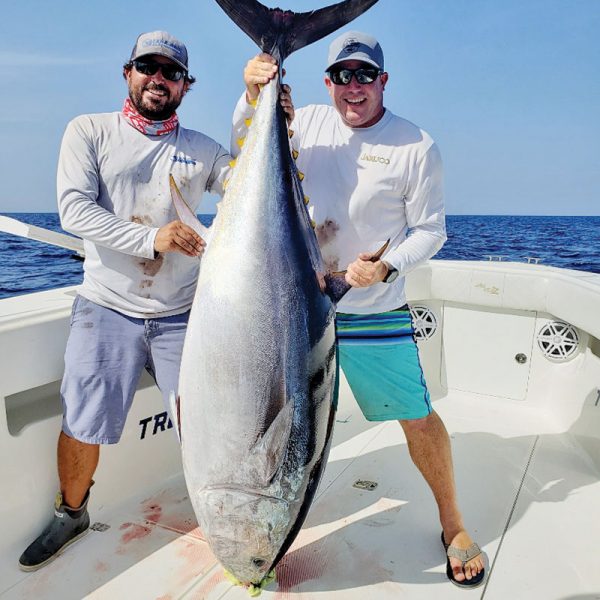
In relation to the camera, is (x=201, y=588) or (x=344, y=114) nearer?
(x=201, y=588)

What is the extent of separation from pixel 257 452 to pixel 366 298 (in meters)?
0.90

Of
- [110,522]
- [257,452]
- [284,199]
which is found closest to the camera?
[257,452]

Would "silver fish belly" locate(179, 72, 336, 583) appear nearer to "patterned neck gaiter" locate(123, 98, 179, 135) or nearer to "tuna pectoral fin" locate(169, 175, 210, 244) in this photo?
"tuna pectoral fin" locate(169, 175, 210, 244)

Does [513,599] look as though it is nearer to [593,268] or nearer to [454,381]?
[454,381]

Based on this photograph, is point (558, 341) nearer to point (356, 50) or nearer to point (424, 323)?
point (424, 323)

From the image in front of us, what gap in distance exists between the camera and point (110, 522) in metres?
2.21

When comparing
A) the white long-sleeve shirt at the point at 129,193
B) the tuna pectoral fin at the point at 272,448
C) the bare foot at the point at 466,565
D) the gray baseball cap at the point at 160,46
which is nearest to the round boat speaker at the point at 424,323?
the bare foot at the point at 466,565

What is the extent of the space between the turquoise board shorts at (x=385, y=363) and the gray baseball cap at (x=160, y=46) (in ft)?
3.59

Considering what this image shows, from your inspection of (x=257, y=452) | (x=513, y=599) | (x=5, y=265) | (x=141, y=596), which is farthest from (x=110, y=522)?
(x=5, y=265)

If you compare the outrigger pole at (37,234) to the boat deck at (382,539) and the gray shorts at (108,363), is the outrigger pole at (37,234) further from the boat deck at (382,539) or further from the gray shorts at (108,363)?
the boat deck at (382,539)

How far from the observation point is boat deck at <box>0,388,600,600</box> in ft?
6.08

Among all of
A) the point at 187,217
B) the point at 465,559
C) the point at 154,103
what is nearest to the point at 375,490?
the point at 465,559

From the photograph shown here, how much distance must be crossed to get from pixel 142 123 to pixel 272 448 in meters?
1.26

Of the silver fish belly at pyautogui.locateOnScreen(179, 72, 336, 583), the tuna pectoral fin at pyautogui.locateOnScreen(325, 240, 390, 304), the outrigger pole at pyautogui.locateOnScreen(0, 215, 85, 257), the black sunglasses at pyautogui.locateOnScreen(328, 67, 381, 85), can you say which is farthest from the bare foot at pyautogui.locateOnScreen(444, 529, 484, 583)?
the outrigger pole at pyautogui.locateOnScreen(0, 215, 85, 257)
